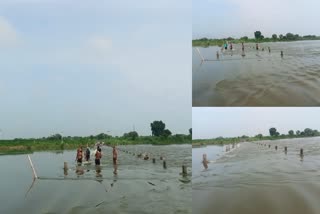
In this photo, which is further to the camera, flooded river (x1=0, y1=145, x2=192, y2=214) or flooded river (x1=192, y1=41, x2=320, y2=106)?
flooded river (x1=0, y1=145, x2=192, y2=214)

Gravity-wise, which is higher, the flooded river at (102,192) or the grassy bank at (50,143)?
the grassy bank at (50,143)

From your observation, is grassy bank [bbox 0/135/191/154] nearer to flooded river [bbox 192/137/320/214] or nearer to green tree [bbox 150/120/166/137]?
green tree [bbox 150/120/166/137]

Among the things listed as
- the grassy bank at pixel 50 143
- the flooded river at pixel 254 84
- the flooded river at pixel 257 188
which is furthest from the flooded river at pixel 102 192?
the grassy bank at pixel 50 143

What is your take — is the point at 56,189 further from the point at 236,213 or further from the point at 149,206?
A: the point at 236,213

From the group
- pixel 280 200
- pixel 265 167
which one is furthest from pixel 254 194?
pixel 265 167

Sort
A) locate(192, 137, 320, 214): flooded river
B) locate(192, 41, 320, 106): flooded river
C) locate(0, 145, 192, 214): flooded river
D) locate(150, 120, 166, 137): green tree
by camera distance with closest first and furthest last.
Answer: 1. locate(192, 137, 320, 214): flooded river
2. locate(192, 41, 320, 106): flooded river
3. locate(0, 145, 192, 214): flooded river
4. locate(150, 120, 166, 137): green tree

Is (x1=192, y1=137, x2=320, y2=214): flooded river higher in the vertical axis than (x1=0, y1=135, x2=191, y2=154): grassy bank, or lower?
lower

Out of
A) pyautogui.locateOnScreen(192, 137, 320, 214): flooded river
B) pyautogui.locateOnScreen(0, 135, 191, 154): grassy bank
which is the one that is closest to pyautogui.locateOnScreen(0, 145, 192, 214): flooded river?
pyautogui.locateOnScreen(192, 137, 320, 214): flooded river

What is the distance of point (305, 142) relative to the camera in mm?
10156

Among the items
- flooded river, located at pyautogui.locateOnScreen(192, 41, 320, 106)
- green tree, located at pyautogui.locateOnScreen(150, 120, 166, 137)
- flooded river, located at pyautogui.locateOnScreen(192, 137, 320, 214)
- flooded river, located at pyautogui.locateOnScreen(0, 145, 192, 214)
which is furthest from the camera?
green tree, located at pyautogui.locateOnScreen(150, 120, 166, 137)

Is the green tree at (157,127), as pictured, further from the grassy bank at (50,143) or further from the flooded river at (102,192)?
the flooded river at (102,192)

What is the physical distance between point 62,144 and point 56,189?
45.9 ft

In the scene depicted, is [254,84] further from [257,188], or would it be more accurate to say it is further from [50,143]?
[50,143]

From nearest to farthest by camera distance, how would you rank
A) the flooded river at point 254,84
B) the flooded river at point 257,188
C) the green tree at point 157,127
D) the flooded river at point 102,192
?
the flooded river at point 257,188
the flooded river at point 254,84
the flooded river at point 102,192
the green tree at point 157,127
